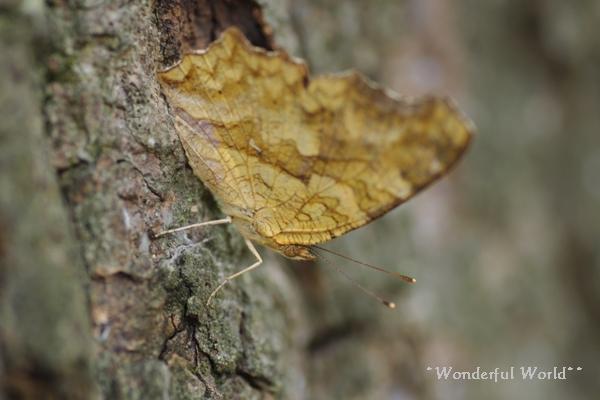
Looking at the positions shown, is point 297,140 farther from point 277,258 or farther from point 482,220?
point 482,220

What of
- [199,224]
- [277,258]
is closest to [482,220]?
[277,258]

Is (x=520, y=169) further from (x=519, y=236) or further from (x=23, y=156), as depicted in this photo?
(x=23, y=156)

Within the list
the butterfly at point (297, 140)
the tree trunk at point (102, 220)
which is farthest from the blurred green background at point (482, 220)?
the tree trunk at point (102, 220)

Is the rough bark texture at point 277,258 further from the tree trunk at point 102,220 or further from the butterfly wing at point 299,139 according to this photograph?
the butterfly wing at point 299,139

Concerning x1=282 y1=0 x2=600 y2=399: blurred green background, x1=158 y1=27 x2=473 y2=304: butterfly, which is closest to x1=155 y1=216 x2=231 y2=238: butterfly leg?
x1=158 y1=27 x2=473 y2=304: butterfly

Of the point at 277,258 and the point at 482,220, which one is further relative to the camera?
the point at 482,220

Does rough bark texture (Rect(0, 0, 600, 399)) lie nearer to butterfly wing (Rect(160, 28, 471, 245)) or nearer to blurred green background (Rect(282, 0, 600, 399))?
blurred green background (Rect(282, 0, 600, 399))
